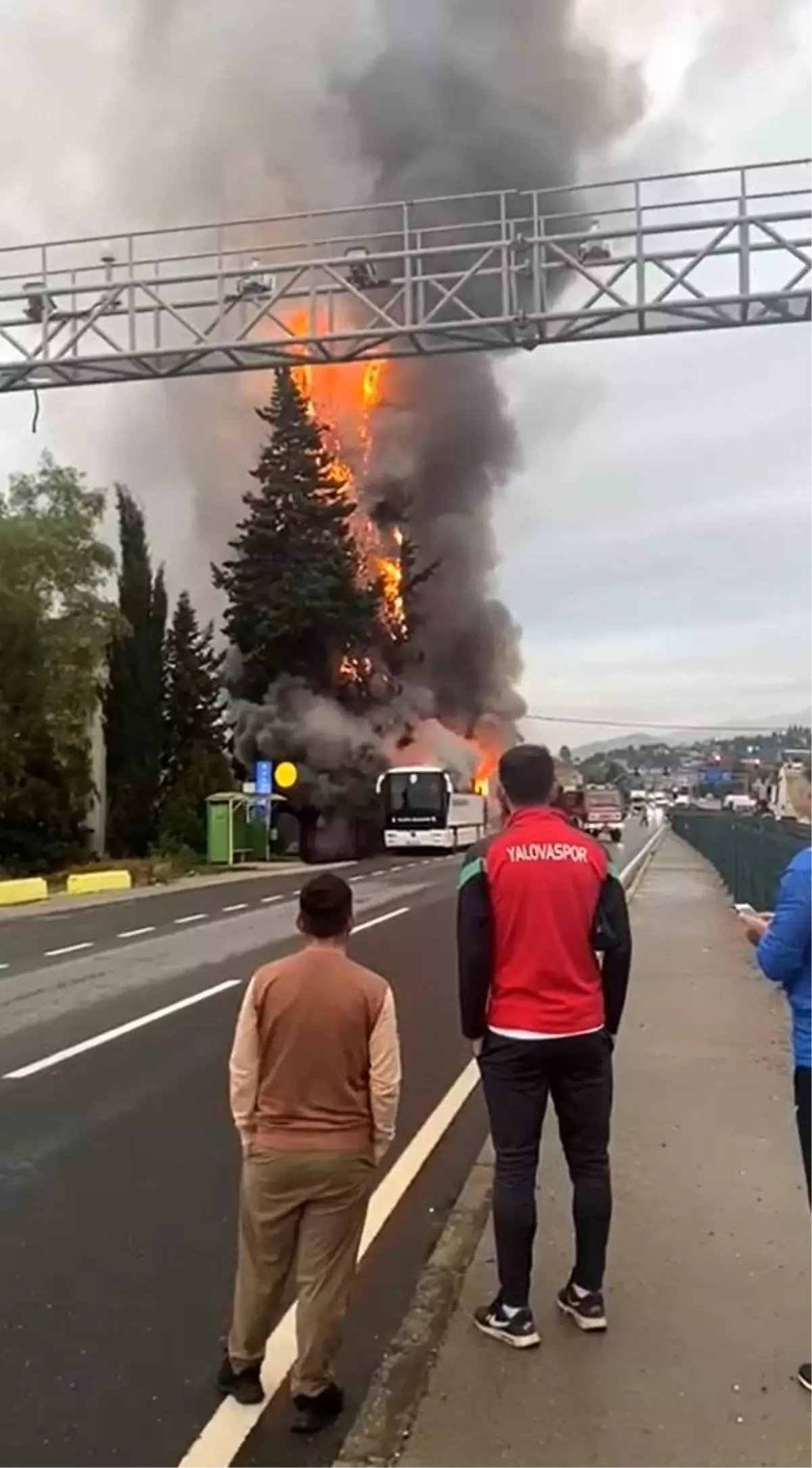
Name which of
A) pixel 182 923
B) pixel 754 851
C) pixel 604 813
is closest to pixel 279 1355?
pixel 754 851

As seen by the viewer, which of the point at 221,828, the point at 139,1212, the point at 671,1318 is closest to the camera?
the point at 671,1318

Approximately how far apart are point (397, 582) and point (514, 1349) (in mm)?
53128

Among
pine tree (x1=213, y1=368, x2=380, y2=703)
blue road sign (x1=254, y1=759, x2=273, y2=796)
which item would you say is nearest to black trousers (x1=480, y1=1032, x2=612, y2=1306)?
blue road sign (x1=254, y1=759, x2=273, y2=796)

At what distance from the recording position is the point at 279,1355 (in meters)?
4.25

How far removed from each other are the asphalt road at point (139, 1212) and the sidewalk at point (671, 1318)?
39 cm

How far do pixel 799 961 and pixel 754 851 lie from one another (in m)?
14.1

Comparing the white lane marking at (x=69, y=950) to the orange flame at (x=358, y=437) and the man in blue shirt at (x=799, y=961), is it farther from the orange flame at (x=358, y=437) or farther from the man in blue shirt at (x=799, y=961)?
the orange flame at (x=358, y=437)

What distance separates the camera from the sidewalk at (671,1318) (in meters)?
3.62

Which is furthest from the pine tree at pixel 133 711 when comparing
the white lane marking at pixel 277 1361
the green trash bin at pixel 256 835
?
the white lane marking at pixel 277 1361

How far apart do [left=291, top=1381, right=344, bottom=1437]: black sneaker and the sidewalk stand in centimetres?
23

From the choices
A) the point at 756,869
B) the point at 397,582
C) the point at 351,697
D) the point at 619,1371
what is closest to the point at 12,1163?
the point at 619,1371

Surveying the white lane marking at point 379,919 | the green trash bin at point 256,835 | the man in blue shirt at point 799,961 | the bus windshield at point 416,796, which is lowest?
the white lane marking at point 379,919

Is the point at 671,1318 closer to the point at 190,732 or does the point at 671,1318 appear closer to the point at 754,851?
the point at 754,851

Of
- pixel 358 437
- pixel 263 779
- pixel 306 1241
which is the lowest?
pixel 306 1241
